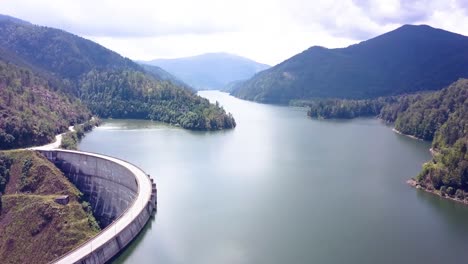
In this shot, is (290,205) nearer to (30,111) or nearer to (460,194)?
(460,194)

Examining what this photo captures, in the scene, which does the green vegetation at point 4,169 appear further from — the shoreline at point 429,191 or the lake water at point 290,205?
the shoreline at point 429,191

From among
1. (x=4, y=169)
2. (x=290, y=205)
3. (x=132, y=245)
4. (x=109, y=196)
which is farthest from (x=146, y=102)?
(x=132, y=245)

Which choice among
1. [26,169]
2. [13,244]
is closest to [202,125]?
[26,169]

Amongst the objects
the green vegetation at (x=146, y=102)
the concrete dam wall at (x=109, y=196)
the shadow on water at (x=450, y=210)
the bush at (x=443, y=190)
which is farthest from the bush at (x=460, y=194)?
the green vegetation at (x=146, y=102)

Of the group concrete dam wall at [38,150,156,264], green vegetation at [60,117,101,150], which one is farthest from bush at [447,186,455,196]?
green vegetation at [60,117,101,150]

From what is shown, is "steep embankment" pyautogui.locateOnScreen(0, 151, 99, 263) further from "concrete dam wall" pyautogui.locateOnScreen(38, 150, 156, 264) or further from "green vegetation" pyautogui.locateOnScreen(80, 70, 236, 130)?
"green vegetation" pyautogui.locateOnScreen(80, 70, 236, 130)
